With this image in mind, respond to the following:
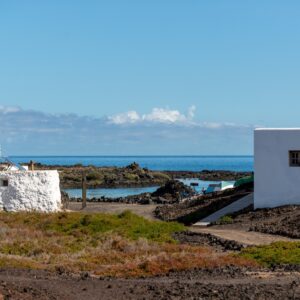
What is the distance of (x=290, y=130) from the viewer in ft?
109

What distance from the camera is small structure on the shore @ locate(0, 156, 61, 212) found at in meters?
32.7

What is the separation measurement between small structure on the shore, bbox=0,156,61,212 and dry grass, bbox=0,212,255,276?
3.93 ft

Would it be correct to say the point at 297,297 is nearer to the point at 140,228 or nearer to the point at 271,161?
the point at 140,228

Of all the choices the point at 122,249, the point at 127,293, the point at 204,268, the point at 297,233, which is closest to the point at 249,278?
the point at 204,268

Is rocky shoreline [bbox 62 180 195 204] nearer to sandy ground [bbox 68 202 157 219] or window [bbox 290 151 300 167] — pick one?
sandy ground [bbox 68 202 157 219]

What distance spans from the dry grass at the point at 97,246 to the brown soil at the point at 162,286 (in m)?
1.12

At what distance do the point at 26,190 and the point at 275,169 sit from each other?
11115 millimetres

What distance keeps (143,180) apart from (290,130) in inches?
2281

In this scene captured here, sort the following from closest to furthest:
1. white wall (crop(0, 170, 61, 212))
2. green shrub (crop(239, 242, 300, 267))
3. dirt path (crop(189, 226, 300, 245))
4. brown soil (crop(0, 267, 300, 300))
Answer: brown soil (crop(0, 267, 300, 300)), green shrub (crop(239, 242, 300, 267)), dirt path (crop(189, 226, 300, 245)), white wall (crop(0, 170, 61, 212))

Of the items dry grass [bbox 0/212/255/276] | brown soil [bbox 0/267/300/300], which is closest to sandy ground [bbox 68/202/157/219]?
dry grass [bbox 0/212/255/276]

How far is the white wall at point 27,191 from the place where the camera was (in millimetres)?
32656

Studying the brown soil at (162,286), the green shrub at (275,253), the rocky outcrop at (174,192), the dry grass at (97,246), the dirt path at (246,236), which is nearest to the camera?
the brown soil at (162,286)

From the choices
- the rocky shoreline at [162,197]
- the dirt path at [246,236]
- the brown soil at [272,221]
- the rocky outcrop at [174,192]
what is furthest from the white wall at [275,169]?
the rocky outcrop at [174,192]

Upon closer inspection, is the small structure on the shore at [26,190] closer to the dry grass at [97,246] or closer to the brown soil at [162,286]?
the dry grass at [97,246]
